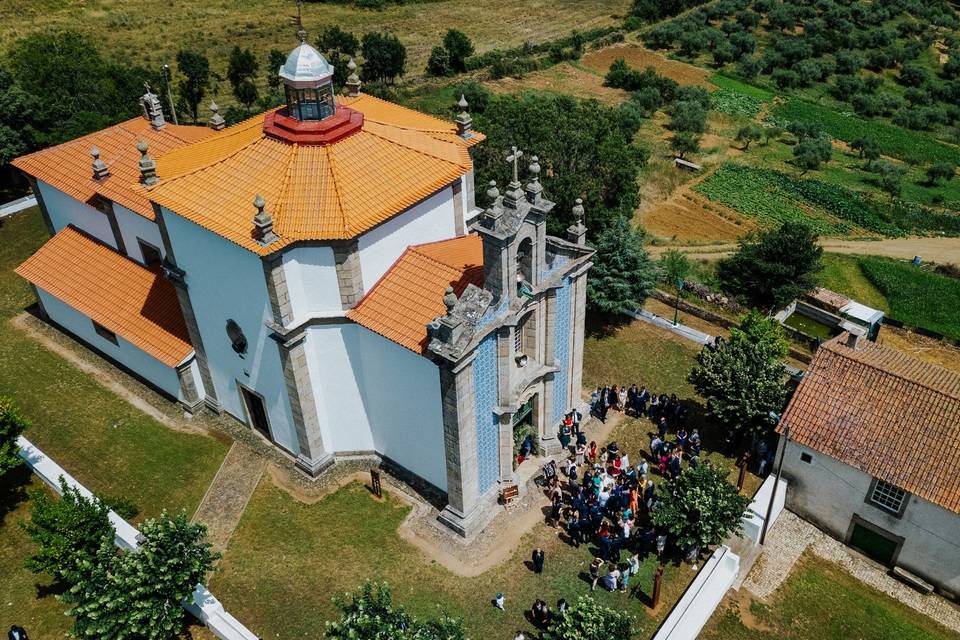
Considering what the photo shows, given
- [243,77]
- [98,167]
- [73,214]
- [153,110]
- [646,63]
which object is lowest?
[646,63]

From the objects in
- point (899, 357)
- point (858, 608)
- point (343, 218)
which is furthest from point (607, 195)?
point (858, 608)

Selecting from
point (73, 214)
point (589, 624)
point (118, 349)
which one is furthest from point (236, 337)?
point (589, 624)

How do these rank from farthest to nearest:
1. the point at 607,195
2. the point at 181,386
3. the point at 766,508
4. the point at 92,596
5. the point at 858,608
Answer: the point at 607,195 < the point at 181,386 < the point at 766,508 < the point at 858,608 < the point at 92,596

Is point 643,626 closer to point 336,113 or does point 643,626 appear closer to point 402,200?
point 402,200

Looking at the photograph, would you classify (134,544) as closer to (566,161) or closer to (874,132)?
(566,161)

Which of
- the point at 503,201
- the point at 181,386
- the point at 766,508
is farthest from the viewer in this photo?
the point at 181,386

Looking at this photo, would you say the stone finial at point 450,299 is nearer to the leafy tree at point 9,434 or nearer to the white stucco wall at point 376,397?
the white stucco wall at point 376,397
